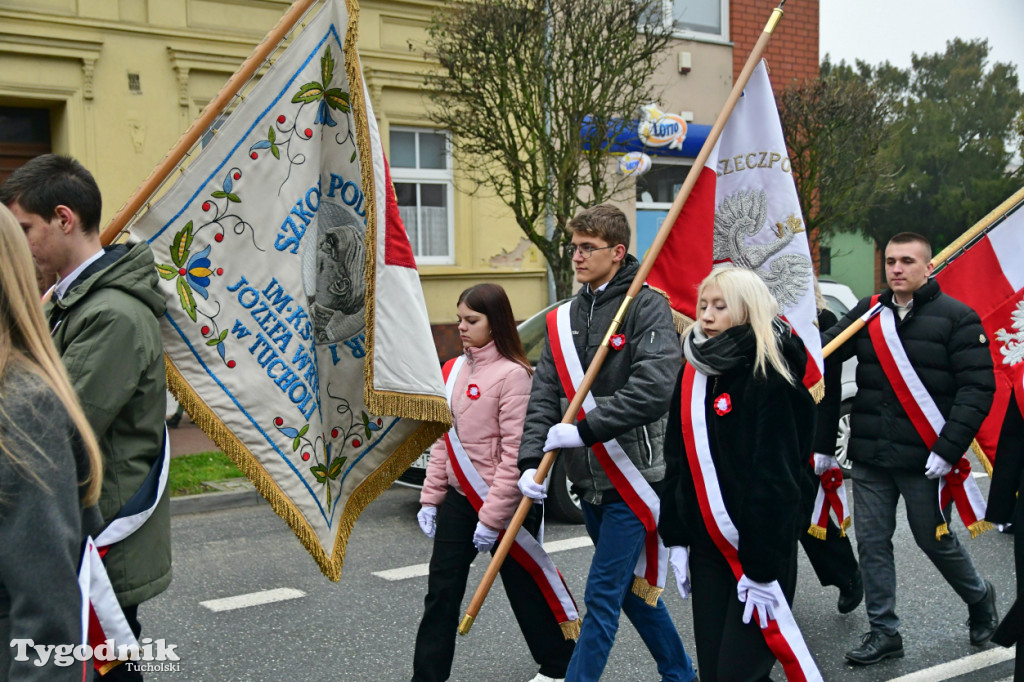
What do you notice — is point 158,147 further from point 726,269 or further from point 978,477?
point 726,269

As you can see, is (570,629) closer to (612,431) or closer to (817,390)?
(612,431)

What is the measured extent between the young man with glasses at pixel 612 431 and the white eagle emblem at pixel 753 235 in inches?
27.4

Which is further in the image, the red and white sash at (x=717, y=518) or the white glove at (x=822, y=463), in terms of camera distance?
the white glove at (x=822, y=463)

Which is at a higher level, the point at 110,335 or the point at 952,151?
the point at 952,151

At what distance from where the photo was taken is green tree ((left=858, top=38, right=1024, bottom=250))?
45.9 metres

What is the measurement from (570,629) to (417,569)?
215cm

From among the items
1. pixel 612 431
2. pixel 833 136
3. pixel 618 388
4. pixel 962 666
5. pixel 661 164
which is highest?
pixel 833 136

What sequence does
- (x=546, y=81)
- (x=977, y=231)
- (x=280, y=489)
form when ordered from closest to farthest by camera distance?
(x=280, y=489) → (x=977, y=231) → (x=546, y=81)

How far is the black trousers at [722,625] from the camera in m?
3.25

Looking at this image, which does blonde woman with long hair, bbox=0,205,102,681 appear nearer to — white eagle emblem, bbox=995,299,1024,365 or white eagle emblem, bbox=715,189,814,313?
white eagle emblem, bbox=715,189,814,313

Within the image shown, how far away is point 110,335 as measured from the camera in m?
2.61

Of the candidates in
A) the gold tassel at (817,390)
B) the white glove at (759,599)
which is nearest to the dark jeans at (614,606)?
the white glove at (759,599)

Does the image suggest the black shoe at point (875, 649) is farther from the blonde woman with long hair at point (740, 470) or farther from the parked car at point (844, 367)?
the parked car at point (844, 367)

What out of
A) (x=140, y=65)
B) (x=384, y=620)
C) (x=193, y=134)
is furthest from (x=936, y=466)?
(x=140, y=65)
